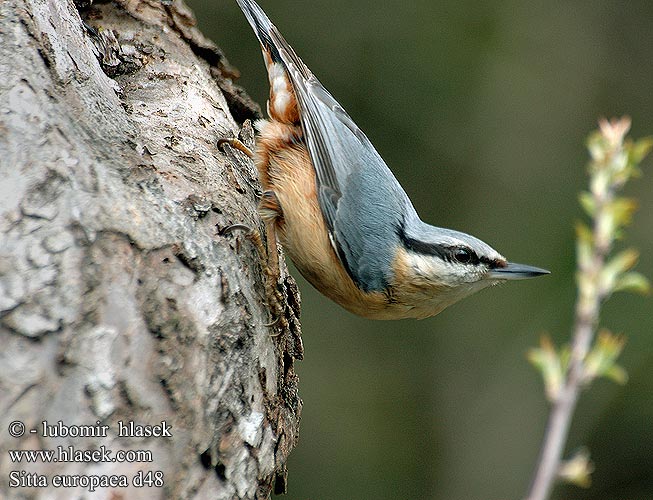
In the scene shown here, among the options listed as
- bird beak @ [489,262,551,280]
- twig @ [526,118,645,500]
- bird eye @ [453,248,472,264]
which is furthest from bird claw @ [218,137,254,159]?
twig @ [526,118,645,500]

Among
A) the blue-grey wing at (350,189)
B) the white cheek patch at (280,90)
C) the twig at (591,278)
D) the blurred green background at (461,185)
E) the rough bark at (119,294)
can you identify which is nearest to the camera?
the twig at (591,278)

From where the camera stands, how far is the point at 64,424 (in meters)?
1.65

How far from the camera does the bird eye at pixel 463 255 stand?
264 centimetres

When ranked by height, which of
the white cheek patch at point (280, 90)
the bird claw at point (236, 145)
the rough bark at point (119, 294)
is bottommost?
the rough bark at point (119, 294)

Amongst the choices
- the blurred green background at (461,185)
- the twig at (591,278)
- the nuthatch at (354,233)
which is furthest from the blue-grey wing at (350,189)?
the blurred green background at (461,185)

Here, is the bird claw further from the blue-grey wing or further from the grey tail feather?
the grey tail feather

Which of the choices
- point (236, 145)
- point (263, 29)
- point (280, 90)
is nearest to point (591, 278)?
point (236, 145)

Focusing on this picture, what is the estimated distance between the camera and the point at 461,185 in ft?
17.8

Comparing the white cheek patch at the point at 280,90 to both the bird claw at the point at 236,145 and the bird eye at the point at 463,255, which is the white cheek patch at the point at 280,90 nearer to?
the bird claw at the point at 236,145

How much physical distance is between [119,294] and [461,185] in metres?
3.89

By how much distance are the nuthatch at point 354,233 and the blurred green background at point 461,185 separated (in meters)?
2.35

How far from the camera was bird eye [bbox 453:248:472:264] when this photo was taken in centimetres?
264

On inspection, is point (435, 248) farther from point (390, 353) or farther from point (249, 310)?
point (390, 353)

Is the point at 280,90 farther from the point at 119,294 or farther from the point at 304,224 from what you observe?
the point at 119,294
